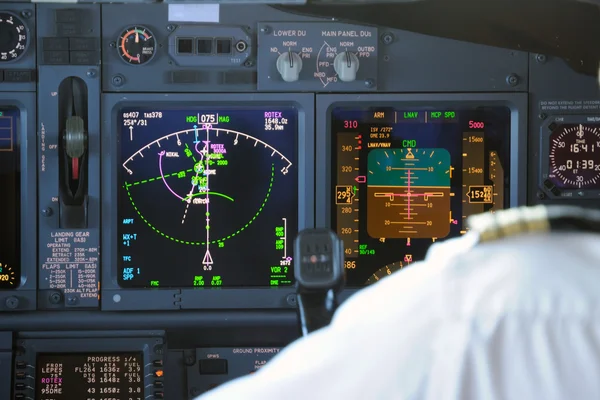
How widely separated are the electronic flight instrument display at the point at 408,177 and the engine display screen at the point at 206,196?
191 millimetres

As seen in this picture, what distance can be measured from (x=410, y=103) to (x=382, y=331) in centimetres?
223

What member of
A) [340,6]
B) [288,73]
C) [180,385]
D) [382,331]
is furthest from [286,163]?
[382,331]

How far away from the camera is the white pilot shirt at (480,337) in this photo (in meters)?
0.86

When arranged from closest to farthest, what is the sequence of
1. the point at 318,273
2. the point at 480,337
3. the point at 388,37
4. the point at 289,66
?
1. the point at 480,337
2. the point at 318,273
3. the point at 289,66
4. the point at 388,37

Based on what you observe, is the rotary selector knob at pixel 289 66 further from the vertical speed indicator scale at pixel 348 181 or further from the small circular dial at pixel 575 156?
the small circular dial at pixel 575 156

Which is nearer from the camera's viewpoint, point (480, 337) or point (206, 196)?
point (480, 337)

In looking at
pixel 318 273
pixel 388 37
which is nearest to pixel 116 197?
pixel 388 37

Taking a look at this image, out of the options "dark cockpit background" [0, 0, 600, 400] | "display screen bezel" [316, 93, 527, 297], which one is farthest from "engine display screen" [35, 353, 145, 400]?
"display screen bezel" [316, 93, 527, 297]

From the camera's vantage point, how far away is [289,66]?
9.64 feet

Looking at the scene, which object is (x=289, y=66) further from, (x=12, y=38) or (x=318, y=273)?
(x=318, y=273)

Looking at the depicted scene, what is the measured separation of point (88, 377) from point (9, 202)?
24.3 inches

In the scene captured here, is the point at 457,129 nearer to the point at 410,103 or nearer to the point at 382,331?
the point at 410,103

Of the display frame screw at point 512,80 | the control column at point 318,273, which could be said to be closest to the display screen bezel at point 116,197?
the display frame screw at point 512,80

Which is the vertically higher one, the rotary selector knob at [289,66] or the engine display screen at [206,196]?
the rotary selector knob at [289,66]
